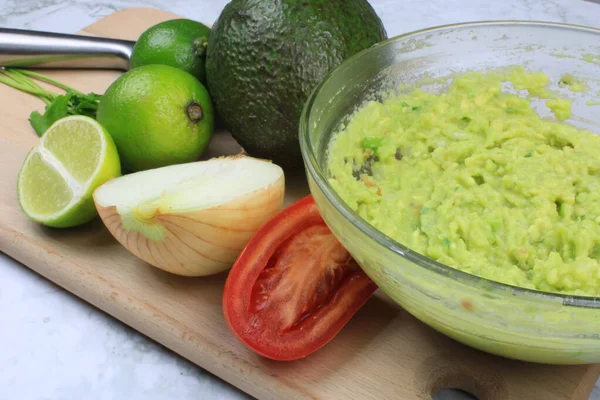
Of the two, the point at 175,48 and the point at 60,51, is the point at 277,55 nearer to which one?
the point at 175,48

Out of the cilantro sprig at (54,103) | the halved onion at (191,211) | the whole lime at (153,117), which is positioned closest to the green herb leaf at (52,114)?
the cilantro sprig at (54,103)

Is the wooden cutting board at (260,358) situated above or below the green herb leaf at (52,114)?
below

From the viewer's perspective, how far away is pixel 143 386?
1.11 metres

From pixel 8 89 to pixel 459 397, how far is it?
4.33ft

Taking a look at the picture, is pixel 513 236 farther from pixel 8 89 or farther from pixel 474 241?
pixel 8 89

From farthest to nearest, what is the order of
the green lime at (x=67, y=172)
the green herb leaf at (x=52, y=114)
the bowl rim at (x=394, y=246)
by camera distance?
1. the green herb leaf at (x=52, y=114)
2. the green lime at (x=67, y=172)
3. the bowl rim at (x=394, y=246)

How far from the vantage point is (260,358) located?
1.06 metres

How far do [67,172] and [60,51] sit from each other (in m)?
0.62

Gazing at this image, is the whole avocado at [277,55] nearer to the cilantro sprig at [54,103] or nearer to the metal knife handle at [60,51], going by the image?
the cilantro sprig at [54,103]

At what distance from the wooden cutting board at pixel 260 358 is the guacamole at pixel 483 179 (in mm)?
174

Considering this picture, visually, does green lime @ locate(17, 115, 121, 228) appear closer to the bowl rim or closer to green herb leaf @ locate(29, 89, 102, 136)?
green herb leaf @ locate(29, 89, 102, 136)

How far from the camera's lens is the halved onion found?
109 cm

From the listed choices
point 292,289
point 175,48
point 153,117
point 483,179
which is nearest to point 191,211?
point 292,289

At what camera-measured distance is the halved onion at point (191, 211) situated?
1.09m
